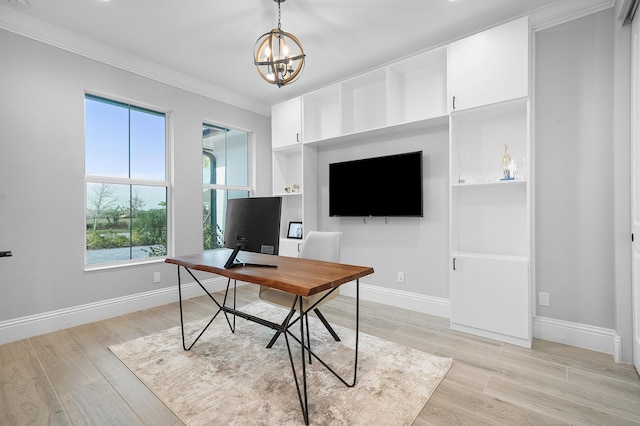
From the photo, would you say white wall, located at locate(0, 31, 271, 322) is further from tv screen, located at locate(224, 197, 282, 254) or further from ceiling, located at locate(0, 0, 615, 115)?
tv screen, located at locate(224, 197, 282, 254)

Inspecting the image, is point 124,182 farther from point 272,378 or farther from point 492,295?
point 492,295

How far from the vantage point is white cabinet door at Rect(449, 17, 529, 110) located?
252cm

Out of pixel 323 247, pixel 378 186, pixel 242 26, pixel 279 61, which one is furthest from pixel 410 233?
pixel 242 26

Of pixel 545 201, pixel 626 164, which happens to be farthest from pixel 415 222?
pixel 626 164

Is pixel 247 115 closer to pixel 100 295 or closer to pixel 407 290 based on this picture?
pixel 100 295

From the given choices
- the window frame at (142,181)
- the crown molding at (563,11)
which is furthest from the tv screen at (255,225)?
the crown molding at (563,11)

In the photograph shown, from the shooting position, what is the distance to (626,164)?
2.25m

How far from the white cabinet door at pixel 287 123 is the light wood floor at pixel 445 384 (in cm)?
271

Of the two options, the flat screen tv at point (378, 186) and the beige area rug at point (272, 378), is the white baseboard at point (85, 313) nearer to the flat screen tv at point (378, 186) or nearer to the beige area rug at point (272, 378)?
the beige area rug at point (272, 378)

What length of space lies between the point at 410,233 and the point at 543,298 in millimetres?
1359

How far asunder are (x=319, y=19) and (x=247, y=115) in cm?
224

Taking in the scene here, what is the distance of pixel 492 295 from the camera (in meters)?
2.67

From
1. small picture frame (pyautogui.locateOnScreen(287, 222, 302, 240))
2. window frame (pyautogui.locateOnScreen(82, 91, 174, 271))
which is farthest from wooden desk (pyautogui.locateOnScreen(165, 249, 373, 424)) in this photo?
small picture frame (pyautogui.locateOnScreen(287, 222, 302, 240))

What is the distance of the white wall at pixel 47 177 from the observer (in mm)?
2625
